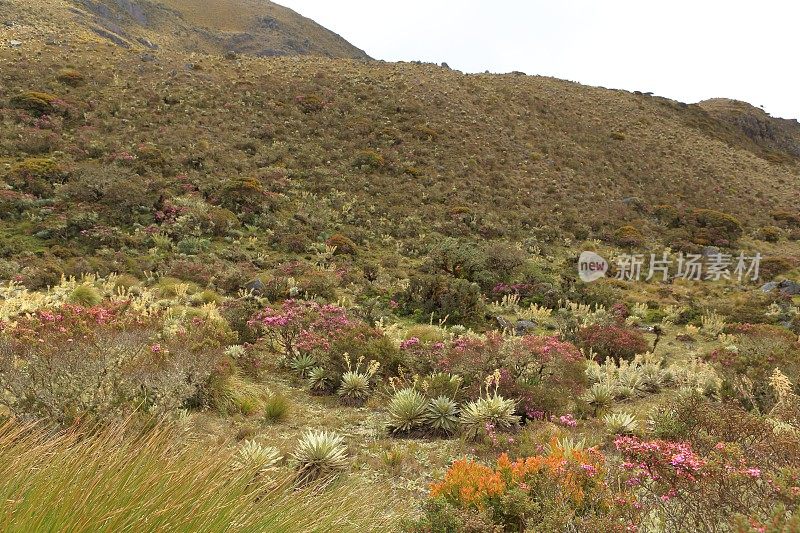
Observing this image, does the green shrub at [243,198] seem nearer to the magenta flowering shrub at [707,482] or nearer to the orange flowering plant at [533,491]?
the orange flowering plant at [533,491]

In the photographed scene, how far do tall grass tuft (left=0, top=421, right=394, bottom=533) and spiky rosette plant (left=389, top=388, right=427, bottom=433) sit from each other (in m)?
3.55

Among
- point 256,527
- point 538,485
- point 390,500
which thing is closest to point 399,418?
point 390,500

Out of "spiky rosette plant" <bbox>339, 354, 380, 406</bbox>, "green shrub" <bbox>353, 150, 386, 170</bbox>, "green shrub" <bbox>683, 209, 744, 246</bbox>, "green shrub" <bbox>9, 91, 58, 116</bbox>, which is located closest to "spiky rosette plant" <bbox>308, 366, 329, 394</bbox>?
"spiky rosette plant" <bbox>339, 354, 380, 406</bbox>

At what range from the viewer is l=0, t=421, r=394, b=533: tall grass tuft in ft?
6.96

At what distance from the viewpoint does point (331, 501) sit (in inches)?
132

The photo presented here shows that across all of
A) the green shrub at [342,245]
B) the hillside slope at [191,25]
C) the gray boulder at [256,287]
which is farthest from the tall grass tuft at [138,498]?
the hillside slope at [191,25]

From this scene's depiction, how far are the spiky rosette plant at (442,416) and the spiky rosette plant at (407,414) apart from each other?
10cm

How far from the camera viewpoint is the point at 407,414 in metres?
6.78

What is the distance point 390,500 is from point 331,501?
1447mm

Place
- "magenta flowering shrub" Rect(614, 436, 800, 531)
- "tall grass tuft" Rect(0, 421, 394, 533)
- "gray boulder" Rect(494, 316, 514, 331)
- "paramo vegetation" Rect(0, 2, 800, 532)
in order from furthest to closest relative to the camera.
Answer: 1. "gray boulder" Rect(494, 316, 514, 331)
2. "paramo vegetation" Rect(0, 2, 800, 532)
3. "magenta flowering shrub" Rect(614, 436, 800, 531)
4. "tall grass tuft" Rect(0, 421, 394, 533)

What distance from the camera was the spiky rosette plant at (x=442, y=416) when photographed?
264 inches

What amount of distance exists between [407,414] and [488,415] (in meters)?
1.12

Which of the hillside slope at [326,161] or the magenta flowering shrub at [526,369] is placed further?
the hillside slope at [326,161]

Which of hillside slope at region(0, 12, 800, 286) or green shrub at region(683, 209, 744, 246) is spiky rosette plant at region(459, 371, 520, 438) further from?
green shrub at region(683, 209, 744, 246)
